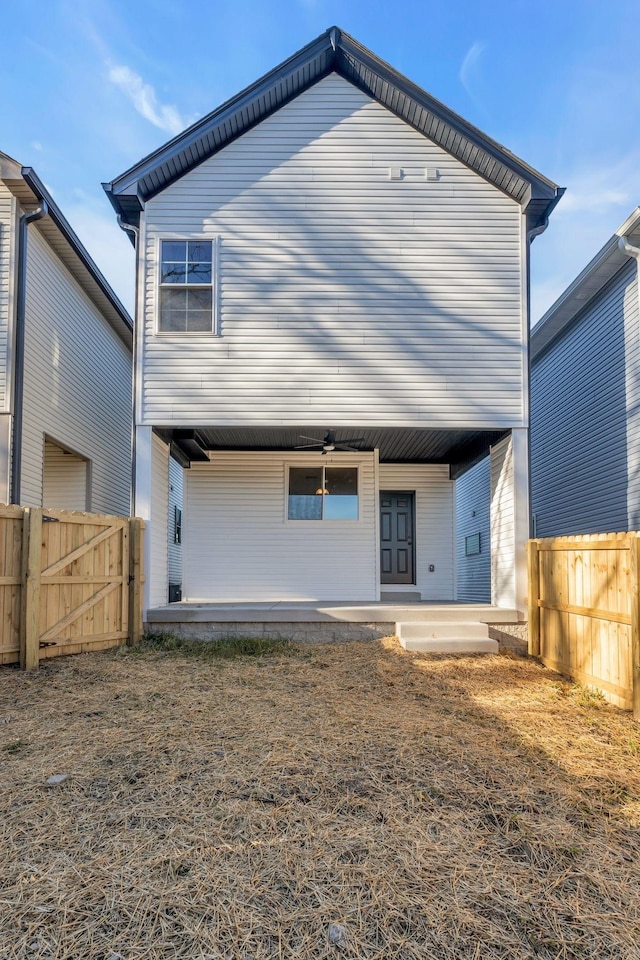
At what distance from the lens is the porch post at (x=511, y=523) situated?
720 centimetres

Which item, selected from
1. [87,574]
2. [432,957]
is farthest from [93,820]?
[87,574]

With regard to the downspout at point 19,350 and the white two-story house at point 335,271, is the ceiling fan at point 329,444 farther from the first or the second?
the downspout at point 19,350

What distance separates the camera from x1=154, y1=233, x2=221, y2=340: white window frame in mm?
7539

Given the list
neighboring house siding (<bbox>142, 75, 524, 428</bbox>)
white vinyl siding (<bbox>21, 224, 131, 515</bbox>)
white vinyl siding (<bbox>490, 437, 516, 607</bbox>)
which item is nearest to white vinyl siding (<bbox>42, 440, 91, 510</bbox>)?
white vinyl siding (<bbox>21, 224, 131, 515</bbox>)

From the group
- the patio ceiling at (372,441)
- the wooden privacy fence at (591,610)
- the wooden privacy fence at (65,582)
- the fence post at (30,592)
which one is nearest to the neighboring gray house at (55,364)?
the wooden privacy fence at (65,582)

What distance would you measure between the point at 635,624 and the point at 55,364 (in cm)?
865

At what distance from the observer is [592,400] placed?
10.7 m

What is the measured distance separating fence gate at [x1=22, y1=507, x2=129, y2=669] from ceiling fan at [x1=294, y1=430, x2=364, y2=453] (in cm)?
330

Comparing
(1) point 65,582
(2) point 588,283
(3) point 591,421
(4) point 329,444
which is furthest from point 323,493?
(2) point 588,283

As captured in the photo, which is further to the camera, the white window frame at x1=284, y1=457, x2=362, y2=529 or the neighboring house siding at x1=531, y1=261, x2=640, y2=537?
the white window frame at x1=284, y1=457, x2=362, y2=529

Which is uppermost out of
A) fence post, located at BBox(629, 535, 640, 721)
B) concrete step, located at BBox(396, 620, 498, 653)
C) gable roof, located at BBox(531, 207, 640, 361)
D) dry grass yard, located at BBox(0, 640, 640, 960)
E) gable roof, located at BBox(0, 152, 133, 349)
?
gable roof, located at BBox(0, 152, 133, 349)

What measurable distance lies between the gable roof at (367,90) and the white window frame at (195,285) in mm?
594

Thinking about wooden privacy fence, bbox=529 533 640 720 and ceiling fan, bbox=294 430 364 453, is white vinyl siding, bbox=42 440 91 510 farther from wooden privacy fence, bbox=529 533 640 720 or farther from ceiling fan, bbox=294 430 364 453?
wooden privacy fence, bbox=529 533 640 720

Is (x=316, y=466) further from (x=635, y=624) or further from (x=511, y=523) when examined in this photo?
(x=635, y=624)
